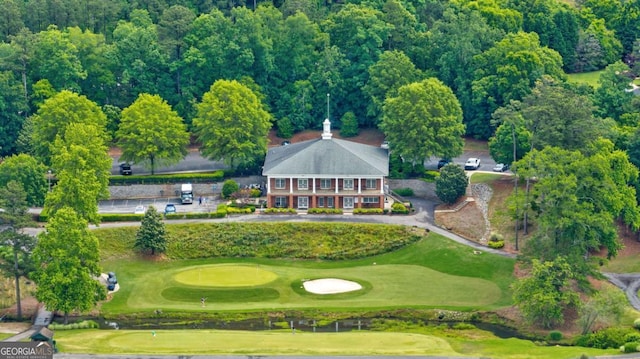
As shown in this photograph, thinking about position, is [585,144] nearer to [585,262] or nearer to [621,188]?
[621,188]

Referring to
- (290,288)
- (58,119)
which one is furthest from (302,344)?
(58,119)

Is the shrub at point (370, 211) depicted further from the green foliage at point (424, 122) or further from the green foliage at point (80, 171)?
the green foliage at point (80, 171)

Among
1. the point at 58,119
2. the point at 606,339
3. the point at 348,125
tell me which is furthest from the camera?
the point at 348,125

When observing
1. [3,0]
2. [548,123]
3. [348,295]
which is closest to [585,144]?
[548,123]

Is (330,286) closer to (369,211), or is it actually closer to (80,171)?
(369,211)

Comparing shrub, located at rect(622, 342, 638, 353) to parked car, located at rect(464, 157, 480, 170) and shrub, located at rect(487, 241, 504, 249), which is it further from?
parked car, located at rect(464, 157, 480, 170)

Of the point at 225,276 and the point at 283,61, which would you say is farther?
the point at 283,61
